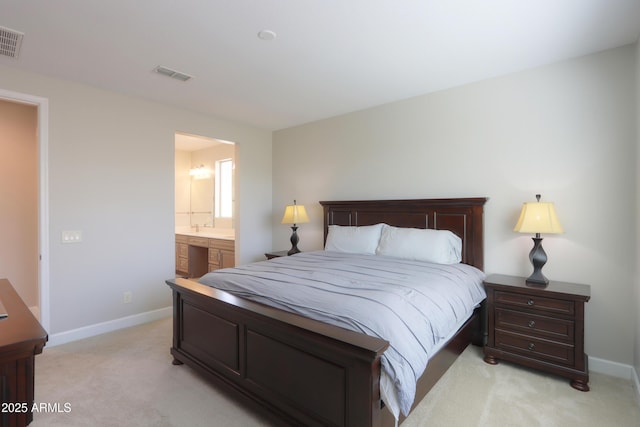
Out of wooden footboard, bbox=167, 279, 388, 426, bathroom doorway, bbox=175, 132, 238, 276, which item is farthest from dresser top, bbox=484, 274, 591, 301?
bathroom doorway, bbox=175, 132, 238, 276

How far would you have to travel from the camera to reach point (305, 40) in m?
2.40

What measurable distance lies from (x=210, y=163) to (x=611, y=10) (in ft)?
19.5

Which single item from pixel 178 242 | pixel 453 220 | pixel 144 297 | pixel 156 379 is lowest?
pixel 156 379

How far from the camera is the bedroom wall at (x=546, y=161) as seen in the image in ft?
8.32

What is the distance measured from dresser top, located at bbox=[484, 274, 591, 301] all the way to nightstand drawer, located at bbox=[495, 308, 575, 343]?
0.65 feet

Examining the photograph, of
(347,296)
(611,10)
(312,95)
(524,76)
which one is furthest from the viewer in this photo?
(312,95)

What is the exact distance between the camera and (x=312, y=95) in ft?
11.7

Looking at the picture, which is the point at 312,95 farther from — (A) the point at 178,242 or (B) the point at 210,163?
(A) the point at 178,242

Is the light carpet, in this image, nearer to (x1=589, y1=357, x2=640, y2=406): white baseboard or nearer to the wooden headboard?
(x1=589, y1=357, x2=640, y2=406): white baseboard

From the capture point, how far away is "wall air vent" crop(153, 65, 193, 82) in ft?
9.45

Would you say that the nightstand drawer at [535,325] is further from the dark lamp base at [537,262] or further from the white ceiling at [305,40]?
the white ceiling at [305,40]

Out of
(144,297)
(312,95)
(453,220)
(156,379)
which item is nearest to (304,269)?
(156,379)

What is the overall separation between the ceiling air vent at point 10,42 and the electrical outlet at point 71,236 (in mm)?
1540

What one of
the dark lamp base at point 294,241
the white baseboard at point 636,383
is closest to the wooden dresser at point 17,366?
the dark lamp base at point 294,241
